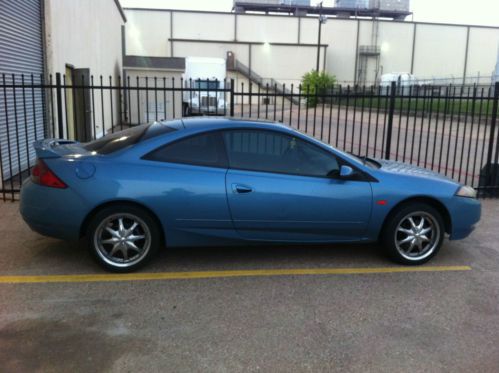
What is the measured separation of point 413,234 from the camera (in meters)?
4.98

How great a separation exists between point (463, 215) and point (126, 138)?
3498 mm

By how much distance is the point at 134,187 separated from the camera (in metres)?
4.41

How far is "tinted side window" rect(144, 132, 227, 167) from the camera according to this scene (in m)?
Result: 4.61

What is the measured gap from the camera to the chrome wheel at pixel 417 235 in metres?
4.97

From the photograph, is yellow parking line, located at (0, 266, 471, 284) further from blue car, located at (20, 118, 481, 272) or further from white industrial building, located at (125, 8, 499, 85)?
white industrial building, located at (125, 8, 499, 85)

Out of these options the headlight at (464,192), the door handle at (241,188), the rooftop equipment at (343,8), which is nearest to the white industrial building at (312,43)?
the rooftop equipment at (343,8)

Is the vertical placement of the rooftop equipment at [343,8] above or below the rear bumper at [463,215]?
above

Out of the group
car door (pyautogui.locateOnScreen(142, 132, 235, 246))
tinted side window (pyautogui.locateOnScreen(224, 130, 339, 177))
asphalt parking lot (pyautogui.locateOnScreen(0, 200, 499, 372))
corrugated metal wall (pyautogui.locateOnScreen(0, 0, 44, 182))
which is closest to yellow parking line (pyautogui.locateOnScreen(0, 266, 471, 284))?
asphalt parking lot (pyautogui.locateOnScreen(0, 200, 499, 372))

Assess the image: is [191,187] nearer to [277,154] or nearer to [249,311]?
[277,154]

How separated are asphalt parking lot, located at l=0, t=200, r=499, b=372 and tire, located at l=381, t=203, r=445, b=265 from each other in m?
0.17

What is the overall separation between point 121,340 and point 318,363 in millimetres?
1364

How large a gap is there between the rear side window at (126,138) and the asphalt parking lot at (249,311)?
1.12m

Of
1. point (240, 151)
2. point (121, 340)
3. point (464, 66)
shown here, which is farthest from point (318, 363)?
point (464, 66)

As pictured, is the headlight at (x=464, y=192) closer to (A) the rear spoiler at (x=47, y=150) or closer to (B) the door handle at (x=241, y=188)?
(B) the door handle at (x=241, y=188)
